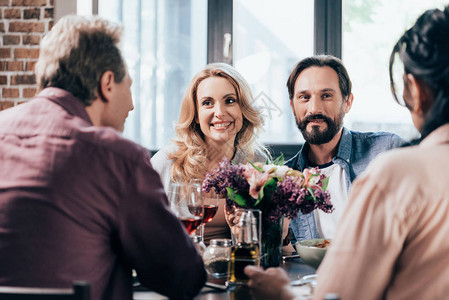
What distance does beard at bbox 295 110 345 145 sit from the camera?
2.59 metres

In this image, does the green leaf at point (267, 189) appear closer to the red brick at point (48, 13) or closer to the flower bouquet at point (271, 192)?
the flower bouquet at point (271, 192)

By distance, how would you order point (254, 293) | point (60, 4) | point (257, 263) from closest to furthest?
point (254, 293), point (257, 263), point (60, 4)

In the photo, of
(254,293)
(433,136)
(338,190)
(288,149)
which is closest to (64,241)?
(254,293)

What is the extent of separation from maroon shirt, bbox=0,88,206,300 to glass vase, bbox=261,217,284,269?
0.42 meters

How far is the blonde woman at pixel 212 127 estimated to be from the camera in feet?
8.66

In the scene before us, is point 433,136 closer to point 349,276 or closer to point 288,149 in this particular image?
point 349,276

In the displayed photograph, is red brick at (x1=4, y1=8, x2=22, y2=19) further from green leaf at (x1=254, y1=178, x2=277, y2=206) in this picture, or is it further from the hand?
the hand

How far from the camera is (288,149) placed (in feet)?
12.2

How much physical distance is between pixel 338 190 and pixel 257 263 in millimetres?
1159

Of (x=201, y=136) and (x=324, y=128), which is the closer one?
(x=324, y=128)

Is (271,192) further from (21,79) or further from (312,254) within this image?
(21,79)

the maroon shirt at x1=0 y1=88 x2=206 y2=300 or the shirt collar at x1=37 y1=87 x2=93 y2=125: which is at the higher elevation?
the shirt collar at x1=37 y1=87 x2=93 y2=125

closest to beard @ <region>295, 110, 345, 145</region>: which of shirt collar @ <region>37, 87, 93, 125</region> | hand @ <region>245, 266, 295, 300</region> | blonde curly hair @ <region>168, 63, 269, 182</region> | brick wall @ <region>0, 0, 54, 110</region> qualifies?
blonde curly hair @ <region>168, 63, 269, 182</region>

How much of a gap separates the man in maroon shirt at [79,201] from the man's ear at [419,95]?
1.87ft
